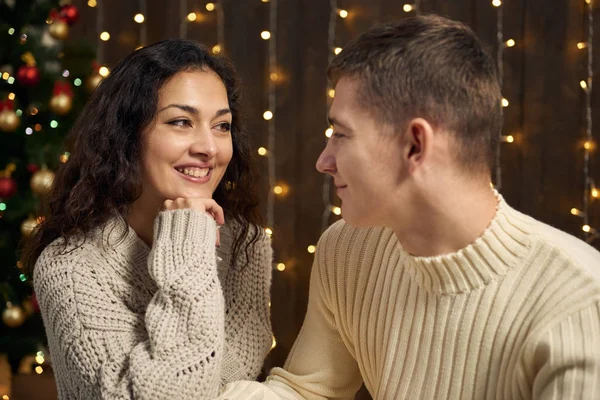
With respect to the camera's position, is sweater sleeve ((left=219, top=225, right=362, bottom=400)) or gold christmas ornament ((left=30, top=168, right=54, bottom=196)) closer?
sweater sleeve ((left=219, top=225, right=362, bottom=400))

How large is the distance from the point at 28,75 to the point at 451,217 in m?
2.08

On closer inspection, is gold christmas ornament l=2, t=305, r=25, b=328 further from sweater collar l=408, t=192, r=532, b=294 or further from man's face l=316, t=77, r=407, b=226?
sweater collar l=408, t=192, r=532, b=294

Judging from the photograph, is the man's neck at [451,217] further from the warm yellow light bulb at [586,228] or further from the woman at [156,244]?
the warm yellow light bulb at [586,228]

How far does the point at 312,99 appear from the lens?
10.2ft

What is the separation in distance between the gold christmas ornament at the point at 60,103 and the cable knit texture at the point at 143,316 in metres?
1.23

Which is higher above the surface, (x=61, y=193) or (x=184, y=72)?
(x=184, y=72)

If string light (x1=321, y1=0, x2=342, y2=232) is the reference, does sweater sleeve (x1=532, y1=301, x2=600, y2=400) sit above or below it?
below

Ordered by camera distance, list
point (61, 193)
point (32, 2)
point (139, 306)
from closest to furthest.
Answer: point (139, 306), point (61, 193), point (32, 2)

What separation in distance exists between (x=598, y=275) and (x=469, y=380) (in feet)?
0.91

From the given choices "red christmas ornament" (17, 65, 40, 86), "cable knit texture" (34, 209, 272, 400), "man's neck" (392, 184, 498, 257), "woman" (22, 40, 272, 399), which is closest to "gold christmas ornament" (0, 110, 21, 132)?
"red christmas ornament" (17, 65, 40, 86)

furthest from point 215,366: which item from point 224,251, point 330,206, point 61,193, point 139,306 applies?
point 330,206

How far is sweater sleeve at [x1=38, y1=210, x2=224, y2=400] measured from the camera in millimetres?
1377

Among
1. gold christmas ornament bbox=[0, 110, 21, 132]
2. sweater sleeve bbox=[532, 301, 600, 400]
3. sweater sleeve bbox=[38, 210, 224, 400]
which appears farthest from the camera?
gold christmas ornament bbox=[0, 110, 21, 132]

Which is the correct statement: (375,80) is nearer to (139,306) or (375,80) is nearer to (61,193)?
(139,306)
